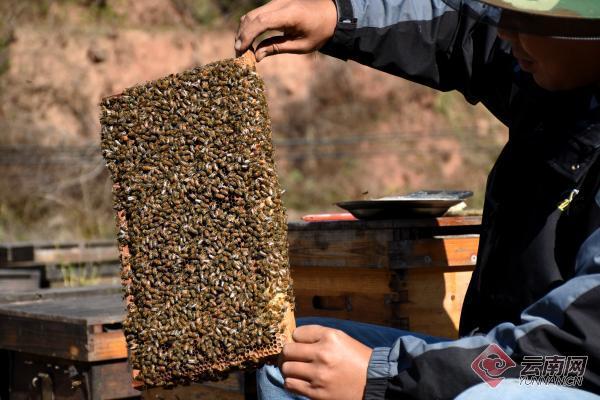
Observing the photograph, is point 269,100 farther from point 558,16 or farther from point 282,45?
point 558,16

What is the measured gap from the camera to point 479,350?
5.50ft

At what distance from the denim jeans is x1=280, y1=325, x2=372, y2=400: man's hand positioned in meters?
0.23

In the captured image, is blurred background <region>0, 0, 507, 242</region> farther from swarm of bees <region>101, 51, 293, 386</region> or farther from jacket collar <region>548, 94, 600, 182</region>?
jacket collar <region>548, 94, 600, 182</region>

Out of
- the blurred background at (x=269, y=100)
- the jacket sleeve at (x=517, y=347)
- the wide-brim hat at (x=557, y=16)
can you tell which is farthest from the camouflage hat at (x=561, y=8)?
the blurred background at (x=269, y=100)

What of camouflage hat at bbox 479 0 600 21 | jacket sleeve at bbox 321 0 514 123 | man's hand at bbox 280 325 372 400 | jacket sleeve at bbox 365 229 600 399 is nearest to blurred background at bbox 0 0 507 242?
A: jacket sleeve at bbox 321 0 514 123

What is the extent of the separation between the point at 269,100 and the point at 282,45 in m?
10.6

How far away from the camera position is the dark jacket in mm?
1603

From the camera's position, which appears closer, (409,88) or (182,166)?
(182,166)

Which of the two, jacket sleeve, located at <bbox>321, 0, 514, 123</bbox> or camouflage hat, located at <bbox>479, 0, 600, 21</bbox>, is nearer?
camouflage hat, located at <bbox>479, 0, 600, 21</bbox>

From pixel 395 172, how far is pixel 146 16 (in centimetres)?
478

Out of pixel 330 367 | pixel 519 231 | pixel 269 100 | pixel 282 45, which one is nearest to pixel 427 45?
pixel 282 45

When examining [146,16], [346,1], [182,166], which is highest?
[146,16]

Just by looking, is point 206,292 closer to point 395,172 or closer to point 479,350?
point 479,350

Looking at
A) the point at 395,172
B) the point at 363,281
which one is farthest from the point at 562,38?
the point at 395,172
